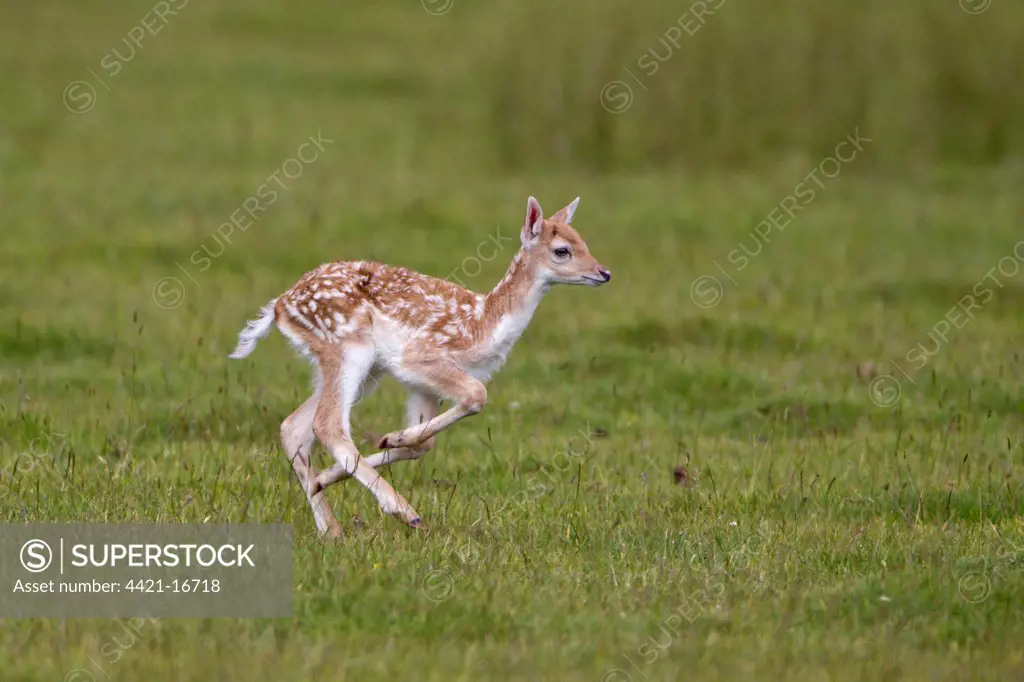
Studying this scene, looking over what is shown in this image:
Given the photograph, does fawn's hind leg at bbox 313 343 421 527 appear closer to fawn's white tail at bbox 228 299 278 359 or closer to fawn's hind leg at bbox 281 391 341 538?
fawn's hind leg at bbox 281 391 341 538

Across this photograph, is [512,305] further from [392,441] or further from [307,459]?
[307,459]

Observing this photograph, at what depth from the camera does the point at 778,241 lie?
1938cm

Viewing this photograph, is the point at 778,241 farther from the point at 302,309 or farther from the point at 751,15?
the point at 302,309

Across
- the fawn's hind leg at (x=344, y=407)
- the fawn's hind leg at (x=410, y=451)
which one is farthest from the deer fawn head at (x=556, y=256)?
the fawn's hind leg at (x=344, y=407)

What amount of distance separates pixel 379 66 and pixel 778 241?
47.7 ft

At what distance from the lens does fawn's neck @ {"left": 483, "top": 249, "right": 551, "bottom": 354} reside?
969 cm

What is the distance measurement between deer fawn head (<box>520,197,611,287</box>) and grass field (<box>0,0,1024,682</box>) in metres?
1.27

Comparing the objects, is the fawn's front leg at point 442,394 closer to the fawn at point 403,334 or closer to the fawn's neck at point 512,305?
the fawn at point 403,334

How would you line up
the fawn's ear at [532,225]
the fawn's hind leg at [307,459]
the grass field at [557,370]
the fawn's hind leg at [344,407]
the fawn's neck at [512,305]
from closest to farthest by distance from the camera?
the grass field at [557,370], the fawn's hind leg at [307,459], the fawn's hind leg at [344,407], the fawn's neck at [512,305], the fawn's ear at [532,225]

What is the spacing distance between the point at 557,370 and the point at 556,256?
4.09 meters

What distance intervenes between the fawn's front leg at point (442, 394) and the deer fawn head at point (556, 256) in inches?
31.7

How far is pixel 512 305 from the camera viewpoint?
9719mm

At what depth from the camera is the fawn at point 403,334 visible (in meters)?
9.31

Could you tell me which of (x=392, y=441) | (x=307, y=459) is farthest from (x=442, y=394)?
(x=307, y=459)
